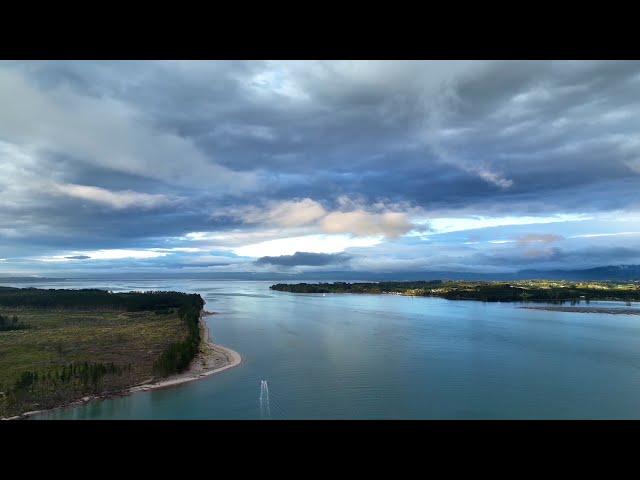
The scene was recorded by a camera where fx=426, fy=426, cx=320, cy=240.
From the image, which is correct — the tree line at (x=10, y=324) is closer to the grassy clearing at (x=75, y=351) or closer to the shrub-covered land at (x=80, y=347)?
the shrub-covered land at (x=80, y=347)

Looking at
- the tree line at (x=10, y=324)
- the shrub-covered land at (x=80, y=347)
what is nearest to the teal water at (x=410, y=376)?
the shrub-covered land at (x=80, y=347)

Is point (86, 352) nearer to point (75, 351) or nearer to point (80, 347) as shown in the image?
point (75, 351)

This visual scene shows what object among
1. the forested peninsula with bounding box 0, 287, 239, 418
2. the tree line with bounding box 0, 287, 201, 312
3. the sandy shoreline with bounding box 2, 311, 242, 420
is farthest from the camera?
the tree line with bounding box 0, 287, 201, 312

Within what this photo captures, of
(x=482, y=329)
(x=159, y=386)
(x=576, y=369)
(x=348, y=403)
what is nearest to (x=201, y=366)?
(x=159, y=386)

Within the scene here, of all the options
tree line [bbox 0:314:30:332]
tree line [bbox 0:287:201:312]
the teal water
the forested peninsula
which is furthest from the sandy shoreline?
tree line [bbox 0:287:201:312]

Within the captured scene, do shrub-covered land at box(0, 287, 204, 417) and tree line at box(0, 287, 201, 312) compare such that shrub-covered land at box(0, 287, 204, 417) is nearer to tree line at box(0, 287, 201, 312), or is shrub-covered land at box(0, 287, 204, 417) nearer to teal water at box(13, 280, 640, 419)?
tree line at box(0, 287, 201, 312)
